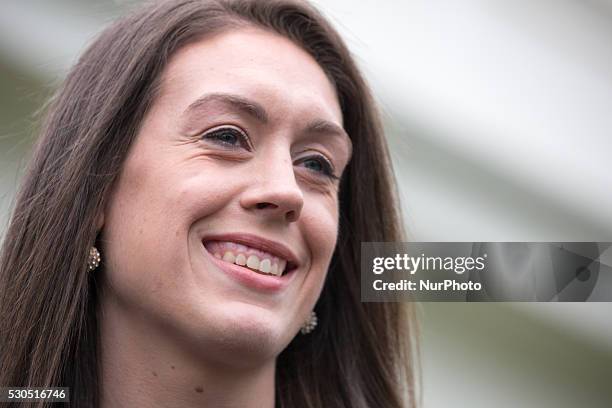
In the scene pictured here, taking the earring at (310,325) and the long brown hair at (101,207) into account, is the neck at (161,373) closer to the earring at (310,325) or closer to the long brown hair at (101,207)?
the long brown hair at (101,207)

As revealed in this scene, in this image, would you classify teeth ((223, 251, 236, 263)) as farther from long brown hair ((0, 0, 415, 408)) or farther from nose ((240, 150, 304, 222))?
long brown hair ((0, 0, 415, 408))

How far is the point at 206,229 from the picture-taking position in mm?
1930

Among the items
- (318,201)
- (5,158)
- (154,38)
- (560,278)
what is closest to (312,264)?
(318,201)

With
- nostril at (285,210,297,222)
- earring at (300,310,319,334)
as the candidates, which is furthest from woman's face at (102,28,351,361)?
earring at (300,310,319,334)

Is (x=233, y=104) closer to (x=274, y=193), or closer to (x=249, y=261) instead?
(x=274, y=193)

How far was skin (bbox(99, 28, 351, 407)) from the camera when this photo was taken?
1.90 meters

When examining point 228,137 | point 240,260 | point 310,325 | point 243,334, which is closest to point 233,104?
point 228,137

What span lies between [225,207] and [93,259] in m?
0.29

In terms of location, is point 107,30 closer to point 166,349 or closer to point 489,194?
point 166,349

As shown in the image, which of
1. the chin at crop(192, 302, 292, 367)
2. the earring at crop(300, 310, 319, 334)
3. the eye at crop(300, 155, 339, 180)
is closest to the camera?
the chin at crop(192, 302, 292, 367)

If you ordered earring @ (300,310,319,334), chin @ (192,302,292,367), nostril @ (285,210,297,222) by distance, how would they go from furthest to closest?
1. earring @ (300,310,319,334)
2. nostril @ (285,210,297,222)
3. chin @ (192,302,292,367)

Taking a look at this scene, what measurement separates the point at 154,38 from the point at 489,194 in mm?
2333

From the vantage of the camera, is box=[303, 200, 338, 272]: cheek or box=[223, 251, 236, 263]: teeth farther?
box=[303, 200, 338, 272]: cheek

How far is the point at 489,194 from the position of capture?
4.19 metres
